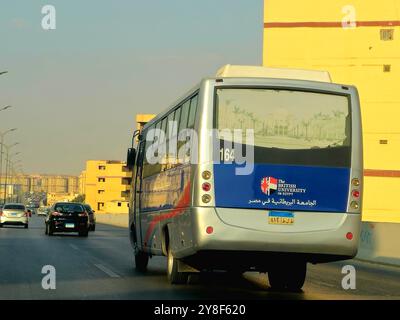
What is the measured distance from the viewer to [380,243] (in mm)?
24344

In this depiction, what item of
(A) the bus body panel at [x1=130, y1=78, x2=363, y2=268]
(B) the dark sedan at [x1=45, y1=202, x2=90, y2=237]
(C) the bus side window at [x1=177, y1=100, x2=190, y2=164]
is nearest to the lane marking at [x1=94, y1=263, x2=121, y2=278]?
(C) the bus side window at [x1=177, y1=100, x2=190, y2=164]

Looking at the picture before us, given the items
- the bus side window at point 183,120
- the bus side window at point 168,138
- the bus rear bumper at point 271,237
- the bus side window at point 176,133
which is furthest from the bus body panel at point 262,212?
the bus side window at point 168,138

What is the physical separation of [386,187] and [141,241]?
162 ft

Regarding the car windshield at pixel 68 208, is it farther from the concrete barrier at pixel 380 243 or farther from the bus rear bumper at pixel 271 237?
the bus rear bumper at pixel 271 237

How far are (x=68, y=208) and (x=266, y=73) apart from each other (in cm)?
2623

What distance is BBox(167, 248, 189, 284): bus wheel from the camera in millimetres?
14305

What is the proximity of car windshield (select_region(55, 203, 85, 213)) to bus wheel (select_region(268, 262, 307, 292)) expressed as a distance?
23.7 metres

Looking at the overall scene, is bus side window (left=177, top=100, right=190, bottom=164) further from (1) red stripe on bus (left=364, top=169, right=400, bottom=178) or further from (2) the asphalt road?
(1) red stripe on bus (left=364, top=169, right=400, bottom=178)

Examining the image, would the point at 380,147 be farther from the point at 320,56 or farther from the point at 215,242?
the point at 215,242

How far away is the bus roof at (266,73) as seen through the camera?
511 inches

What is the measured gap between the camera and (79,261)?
20.1m

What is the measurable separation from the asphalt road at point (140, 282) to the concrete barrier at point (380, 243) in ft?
4.44

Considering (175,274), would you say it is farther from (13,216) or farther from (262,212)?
(13,216)
